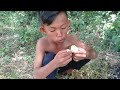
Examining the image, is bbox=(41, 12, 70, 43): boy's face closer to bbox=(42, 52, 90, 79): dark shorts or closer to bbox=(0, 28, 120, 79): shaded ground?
bbox=(42, 52, 90, 79): dark shorts

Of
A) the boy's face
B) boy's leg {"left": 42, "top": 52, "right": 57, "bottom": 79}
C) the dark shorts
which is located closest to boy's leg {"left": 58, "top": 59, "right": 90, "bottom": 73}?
the dark shorts

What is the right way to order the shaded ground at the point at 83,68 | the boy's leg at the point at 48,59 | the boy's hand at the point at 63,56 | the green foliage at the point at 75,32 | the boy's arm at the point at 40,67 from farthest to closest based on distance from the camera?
1. the green foliage at the point at 75,32
2. the shaded ground at the point at 83,68
3. the boy's leg at the point at 48,59
4. the boy's arm at the point at 40,67
5. the boy's hand at the point at 63,56

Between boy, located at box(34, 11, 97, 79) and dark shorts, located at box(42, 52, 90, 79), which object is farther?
dark shorts, located at box(42, 52, 90, 79)

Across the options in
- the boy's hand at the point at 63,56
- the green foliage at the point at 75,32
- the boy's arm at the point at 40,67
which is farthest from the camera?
the green foliage at the point at 75,32

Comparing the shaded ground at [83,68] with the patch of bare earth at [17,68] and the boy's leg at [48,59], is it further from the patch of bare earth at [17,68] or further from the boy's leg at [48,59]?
the boy's leg at [48,59]

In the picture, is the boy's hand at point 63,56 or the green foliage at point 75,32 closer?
the boy's hand at point 63,56

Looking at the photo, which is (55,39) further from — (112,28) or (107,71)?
(112,28)

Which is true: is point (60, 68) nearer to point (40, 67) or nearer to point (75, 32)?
point (40, 67)

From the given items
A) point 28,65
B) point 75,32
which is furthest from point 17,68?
point 75,32

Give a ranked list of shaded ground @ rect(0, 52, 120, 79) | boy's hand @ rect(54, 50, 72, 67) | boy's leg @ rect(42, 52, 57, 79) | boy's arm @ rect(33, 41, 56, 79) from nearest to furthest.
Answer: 1. boy's hand @ rect(54, 50, 72, 67)
2. boy's arm @ rect(33, 41, 56, 79)
3. boy's leg @ rect(42, 52, 57, 79)
4. shaded ground @ rect(0, 52, 120, 79)

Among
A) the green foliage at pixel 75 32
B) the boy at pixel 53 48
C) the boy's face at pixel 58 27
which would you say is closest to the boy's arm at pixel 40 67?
the boy at pixel 53 48

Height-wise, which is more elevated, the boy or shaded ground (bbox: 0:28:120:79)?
the boy
